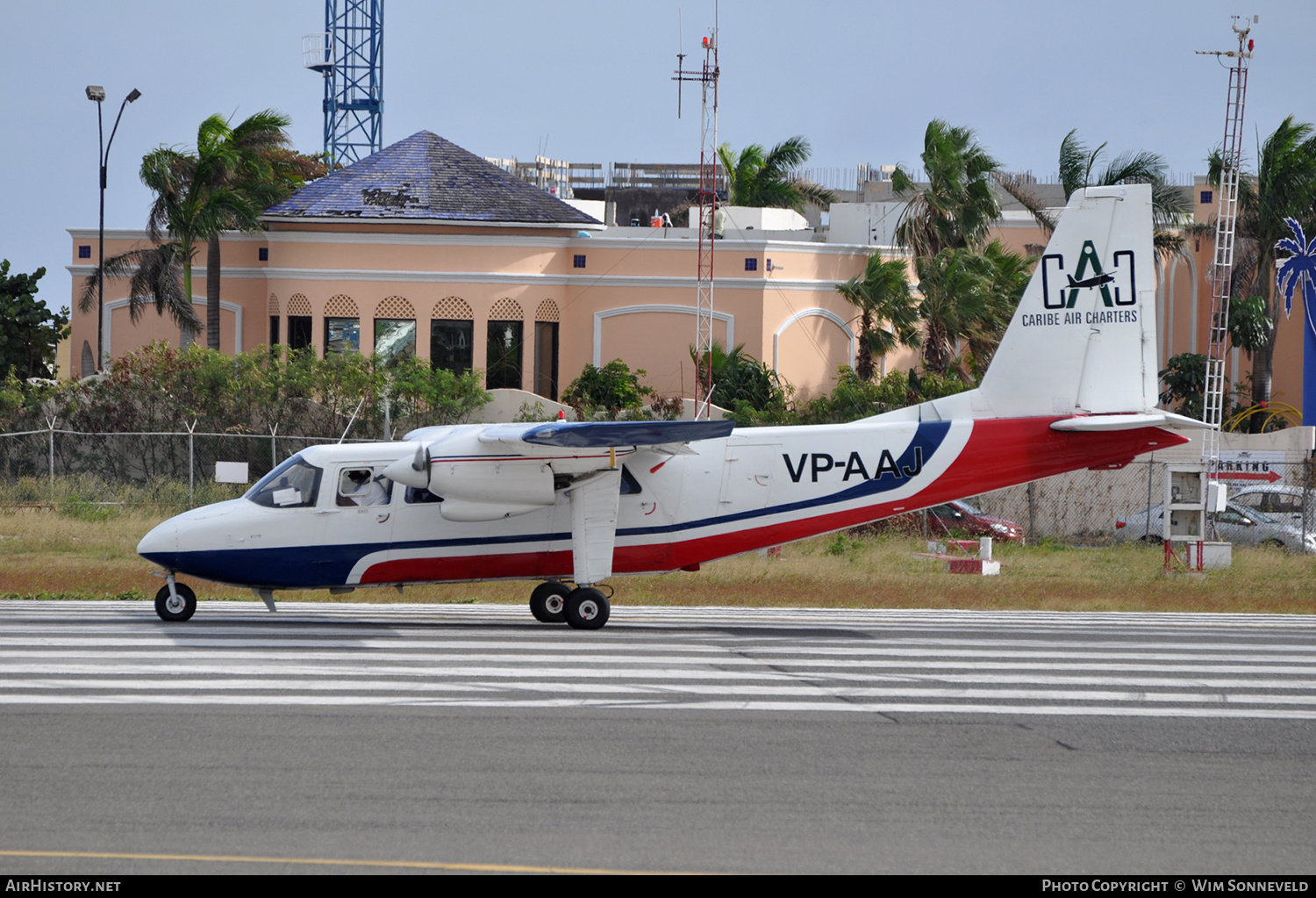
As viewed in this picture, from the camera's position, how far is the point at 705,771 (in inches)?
335

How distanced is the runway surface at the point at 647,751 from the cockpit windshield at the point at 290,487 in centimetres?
151

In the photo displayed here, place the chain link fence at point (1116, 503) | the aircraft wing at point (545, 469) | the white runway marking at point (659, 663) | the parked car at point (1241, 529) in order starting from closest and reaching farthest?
the white runway marking at point (659, 663) → the aircraft wing at point (545, 469) → the parked car at point (1241, 529) → the chain link fence at point (1116, 503)

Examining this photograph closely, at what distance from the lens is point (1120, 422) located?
16.0 metres

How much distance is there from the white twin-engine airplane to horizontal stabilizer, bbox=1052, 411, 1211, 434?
0.03 m

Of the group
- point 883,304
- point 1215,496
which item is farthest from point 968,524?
point 883,304

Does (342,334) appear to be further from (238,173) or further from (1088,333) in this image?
(1088,333)

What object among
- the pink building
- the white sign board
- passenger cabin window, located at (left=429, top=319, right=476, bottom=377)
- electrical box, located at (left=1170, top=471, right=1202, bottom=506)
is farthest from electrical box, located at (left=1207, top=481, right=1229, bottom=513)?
passenger cabin window, located at (left=429, top=319, right=476, bottom=377)

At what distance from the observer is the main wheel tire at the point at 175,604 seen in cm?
1534

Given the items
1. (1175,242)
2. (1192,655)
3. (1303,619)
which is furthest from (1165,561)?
(1175,242)

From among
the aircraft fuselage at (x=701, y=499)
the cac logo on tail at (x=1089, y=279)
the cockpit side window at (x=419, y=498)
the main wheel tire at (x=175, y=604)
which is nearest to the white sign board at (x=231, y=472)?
the aircraft fuselage at (x=701, y=499)

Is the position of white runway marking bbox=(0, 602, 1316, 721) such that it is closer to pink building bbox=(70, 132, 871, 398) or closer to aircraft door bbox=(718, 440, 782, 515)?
aircraft door bbox=(718, 440, 782, 515)

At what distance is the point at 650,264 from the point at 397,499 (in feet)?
82.9

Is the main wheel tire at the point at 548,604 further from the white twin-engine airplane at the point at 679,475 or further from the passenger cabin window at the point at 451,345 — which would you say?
the passenger cabin window at the point at 451,345

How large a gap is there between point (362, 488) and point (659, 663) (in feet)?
16.2
